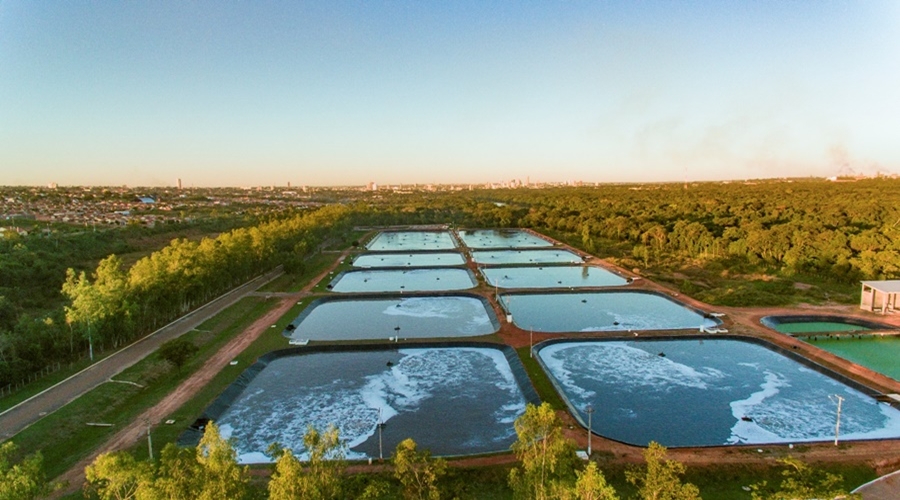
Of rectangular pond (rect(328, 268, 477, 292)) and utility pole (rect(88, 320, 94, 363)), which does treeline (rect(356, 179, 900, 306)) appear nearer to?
rectangular pond (rect(328, 268, 477, 292))

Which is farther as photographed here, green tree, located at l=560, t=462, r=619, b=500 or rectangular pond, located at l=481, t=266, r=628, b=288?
rectangular pond, located at l=481, t=266, r=628, b=288

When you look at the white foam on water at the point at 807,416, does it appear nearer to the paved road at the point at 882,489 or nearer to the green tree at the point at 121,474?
the paved road at the point at 882,489

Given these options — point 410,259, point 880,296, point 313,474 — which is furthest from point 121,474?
point 410,259

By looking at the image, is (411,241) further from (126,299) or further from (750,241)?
(126,299)

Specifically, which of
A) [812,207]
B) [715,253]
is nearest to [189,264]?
[715,253]

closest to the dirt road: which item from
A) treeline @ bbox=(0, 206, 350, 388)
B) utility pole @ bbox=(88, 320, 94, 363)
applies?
treeline @ bbox=(0, 206, 350, 388)

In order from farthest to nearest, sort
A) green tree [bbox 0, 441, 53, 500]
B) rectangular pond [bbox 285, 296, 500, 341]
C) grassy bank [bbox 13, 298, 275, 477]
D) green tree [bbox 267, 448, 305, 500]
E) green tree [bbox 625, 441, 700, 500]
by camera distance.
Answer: rectangular pond [bbox 285, 296, 500, 341]
grassy bank [bbox 13, 298, 275, 477]
green tree [bbox 625, 441, 700, 500]
green tree [bbox 0, 441, 53, 500]
green tree [bbox 267, 448, 305, 500]

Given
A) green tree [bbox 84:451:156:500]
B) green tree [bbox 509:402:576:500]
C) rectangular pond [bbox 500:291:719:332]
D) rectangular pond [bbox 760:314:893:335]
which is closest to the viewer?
green tree [bbox 84:451:156:500]

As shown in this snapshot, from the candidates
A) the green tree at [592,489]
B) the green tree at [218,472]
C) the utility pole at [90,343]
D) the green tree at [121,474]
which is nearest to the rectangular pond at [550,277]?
the utility pole at [90,343]
